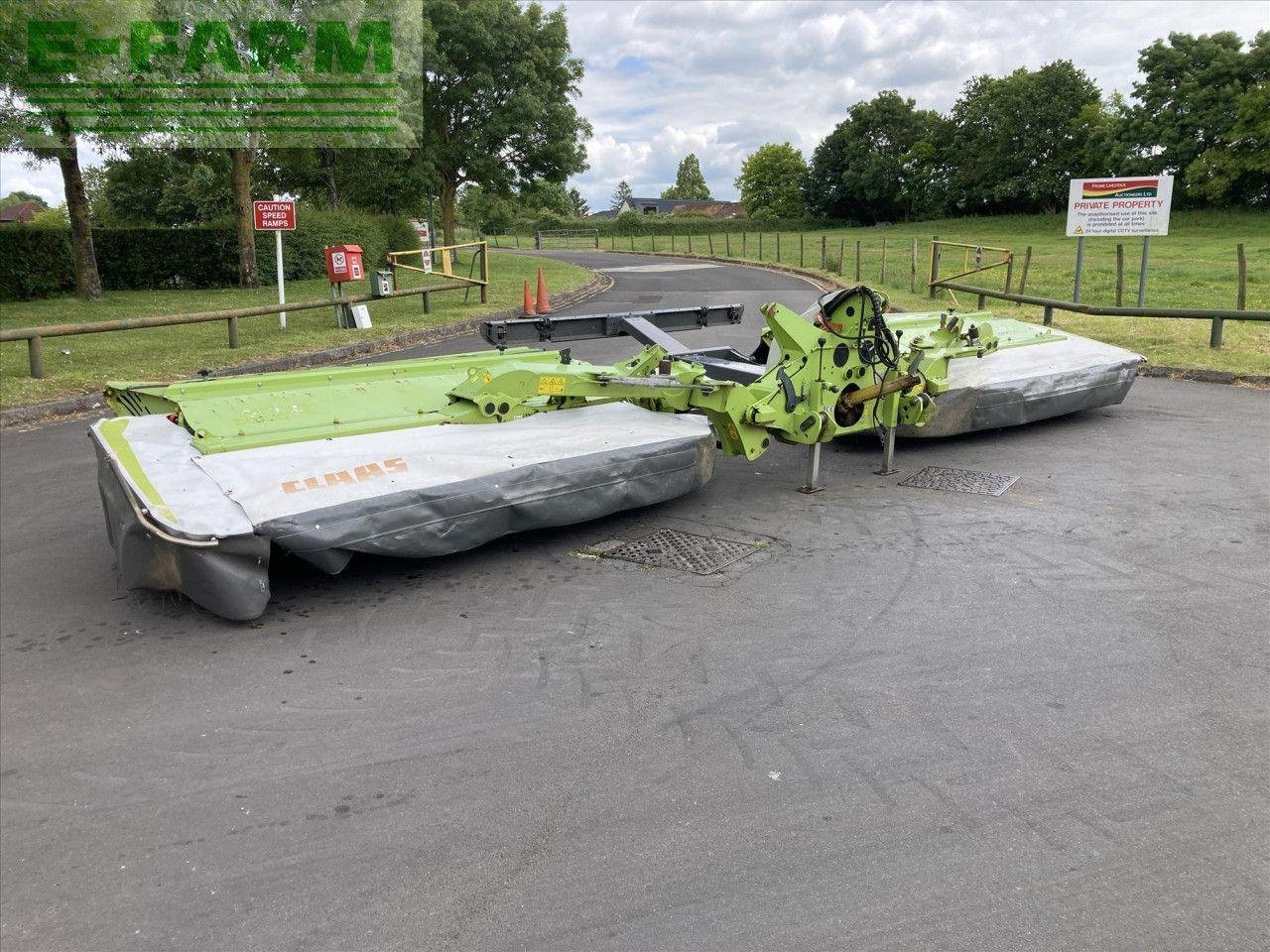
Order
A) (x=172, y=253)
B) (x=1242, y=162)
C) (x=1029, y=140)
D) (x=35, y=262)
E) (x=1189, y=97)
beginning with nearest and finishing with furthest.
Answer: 1. (x=35, y=262)
2. (x=172, y=253)
3. (x=1242, y=162)
4. (x=1189, y=97)
5. (x=1029, y=140)

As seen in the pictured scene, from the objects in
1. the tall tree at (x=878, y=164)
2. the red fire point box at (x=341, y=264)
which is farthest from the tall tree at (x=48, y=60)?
the tall tree at (x=878, y=164)

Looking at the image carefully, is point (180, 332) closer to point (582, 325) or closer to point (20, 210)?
point (582, 325)

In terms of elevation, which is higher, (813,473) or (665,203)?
(665,203)

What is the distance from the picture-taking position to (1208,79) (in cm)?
5328

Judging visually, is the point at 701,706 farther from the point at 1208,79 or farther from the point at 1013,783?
the point at 1208,79

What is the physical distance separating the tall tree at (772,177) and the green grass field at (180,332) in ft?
250

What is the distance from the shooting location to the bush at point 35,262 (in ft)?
73.4

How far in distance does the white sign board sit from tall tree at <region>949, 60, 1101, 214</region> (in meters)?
55.5

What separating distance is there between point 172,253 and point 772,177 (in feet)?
269

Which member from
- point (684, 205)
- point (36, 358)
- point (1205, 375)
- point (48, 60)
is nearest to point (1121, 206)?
point (1205, 375)

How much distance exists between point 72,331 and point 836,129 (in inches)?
3098

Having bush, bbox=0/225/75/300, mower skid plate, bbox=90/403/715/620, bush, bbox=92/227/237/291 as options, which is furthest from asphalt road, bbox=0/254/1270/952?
bush, bbox=92/227/237/291

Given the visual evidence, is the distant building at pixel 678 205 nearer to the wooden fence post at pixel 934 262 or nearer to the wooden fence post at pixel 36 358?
the wooden fence post at pixel 934 262

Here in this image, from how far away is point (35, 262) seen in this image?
75.3ft
